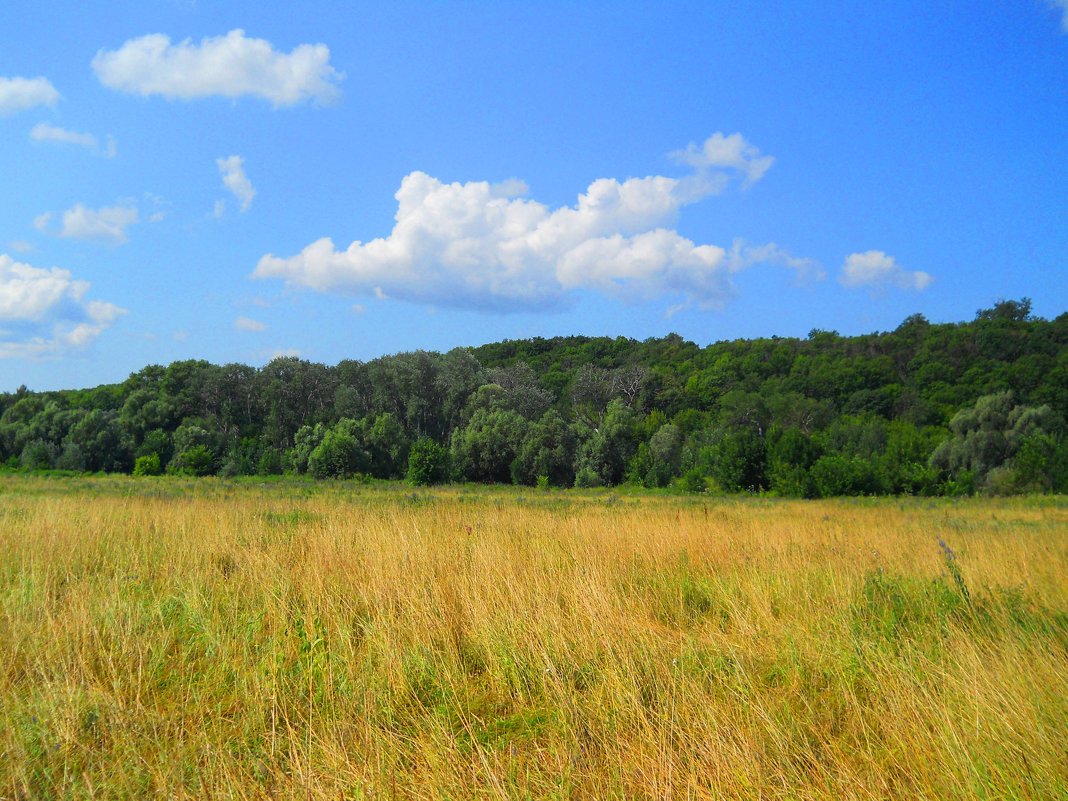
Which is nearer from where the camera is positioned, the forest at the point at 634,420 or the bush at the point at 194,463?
the forest at the point at 634,420

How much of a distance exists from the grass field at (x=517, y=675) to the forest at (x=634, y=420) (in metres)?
34.3

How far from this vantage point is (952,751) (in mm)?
3164

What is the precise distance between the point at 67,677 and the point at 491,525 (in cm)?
685

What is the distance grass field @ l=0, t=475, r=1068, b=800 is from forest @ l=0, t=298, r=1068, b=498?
3430cm

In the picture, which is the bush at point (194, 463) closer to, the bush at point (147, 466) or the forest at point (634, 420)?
the forest at point (634, 420)

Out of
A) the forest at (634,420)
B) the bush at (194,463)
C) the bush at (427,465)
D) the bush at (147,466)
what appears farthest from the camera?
the bush at (147,466)

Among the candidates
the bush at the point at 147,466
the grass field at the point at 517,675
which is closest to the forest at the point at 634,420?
the bush at the point at 147,466

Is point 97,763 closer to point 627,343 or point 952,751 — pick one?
point 952,751

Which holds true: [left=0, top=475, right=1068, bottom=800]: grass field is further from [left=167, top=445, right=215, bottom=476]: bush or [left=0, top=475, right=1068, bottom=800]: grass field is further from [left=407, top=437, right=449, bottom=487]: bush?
[left=167, top=445, right=215, bottom=476]: bush

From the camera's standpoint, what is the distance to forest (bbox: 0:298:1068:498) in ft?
143

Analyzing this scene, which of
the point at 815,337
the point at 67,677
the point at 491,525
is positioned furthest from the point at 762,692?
the point at 815,337

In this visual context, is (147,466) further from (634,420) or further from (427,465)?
(634,420)

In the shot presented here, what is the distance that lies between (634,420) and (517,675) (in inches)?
2308

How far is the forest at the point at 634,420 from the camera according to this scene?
43500 millimetres
